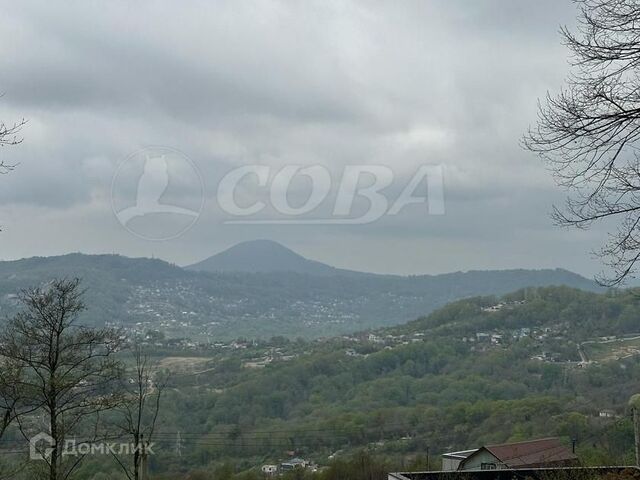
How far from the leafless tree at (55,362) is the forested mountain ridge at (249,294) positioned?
2449 inches

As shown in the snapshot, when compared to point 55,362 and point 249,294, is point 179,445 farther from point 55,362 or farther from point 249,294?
point 249,294

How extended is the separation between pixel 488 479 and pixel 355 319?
137 m

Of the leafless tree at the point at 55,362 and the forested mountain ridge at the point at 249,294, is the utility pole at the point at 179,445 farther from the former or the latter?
the forested mountain ridge at the point at 249,294

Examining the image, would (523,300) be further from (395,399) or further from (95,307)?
(95,307)

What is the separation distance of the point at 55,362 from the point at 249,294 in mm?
134921

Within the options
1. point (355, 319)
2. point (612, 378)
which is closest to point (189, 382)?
point (612, 378)

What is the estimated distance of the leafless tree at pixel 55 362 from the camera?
861cm

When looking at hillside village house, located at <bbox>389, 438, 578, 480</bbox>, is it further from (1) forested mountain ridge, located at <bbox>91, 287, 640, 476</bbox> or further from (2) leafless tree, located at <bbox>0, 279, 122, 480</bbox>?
(2) leafless tree, located at <bbox>0, 279, 122, 480</bbox>

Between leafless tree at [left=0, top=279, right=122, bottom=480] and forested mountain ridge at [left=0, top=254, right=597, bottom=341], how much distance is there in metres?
62.2

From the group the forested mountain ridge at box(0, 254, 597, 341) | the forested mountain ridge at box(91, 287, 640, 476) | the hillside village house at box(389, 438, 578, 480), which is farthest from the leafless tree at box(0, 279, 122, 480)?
the forested mountain ridge at box(0, 254, 597, 341)

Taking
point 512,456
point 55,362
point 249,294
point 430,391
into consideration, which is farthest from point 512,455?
point 249,294

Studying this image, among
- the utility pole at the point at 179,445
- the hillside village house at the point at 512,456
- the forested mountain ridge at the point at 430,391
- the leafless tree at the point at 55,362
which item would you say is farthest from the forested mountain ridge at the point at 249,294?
the leafless tree at the point at 55,362

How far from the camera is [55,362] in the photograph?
349 inches

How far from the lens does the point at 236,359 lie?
230 feet
